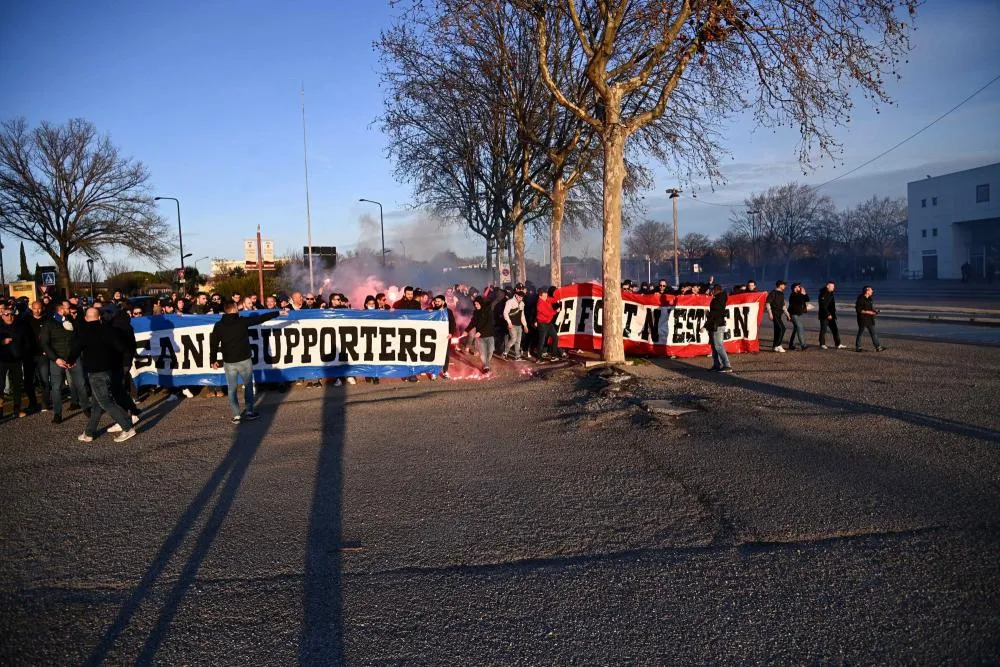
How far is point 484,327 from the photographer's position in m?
13.2

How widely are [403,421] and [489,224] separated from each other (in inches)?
1038

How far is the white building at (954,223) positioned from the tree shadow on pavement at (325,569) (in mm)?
63163

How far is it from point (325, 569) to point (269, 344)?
339 inches

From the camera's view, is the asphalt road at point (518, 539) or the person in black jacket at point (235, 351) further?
the person in black jacket at point (235, 351)

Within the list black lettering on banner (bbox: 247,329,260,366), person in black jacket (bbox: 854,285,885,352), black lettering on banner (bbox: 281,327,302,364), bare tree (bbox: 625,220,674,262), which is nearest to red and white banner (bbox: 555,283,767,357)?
person in black jacket (bbox: 854,285,885,352)

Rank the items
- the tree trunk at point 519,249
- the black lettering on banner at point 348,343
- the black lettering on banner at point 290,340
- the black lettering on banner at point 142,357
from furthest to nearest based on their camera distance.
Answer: the tree trunk at point 519,249
the black lettering on banner at point 348,343
the black lettering on banner at point 290,340
the black lettering on banner at point 142,357

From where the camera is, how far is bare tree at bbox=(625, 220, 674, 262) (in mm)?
98188

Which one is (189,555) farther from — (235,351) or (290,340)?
(290,340)

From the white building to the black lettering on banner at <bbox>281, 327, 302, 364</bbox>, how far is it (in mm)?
60215

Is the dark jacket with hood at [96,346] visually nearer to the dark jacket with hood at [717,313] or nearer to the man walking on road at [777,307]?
the dark jacket with hood at [717,313]

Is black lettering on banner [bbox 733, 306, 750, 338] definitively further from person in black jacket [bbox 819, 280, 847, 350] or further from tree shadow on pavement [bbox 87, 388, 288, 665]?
tree shadow on pavement [bbox 87, 388, 288, 665]

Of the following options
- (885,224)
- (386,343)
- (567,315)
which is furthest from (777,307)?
(885,224)

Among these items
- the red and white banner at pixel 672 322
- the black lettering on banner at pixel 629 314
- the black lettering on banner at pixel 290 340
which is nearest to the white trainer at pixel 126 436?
the black lettering on banner at pixel 290 340

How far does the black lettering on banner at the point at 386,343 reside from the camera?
42.6ft
